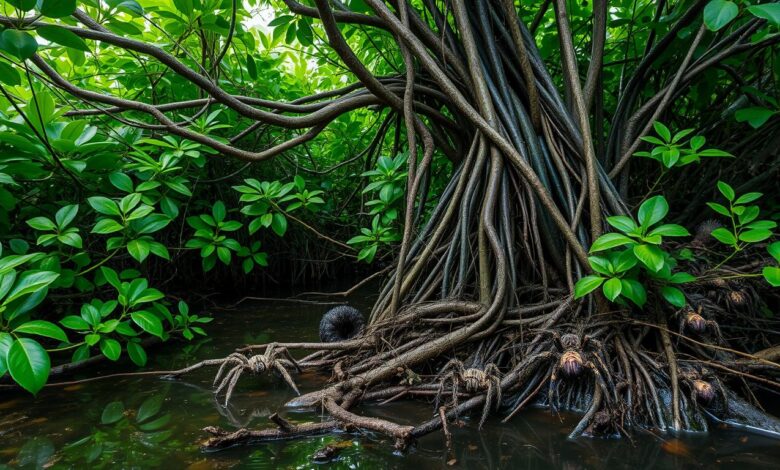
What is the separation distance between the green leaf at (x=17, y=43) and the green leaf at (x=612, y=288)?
1.70 meters

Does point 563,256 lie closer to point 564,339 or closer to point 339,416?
point 564,339

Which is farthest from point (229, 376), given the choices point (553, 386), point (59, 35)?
point (59, 35)

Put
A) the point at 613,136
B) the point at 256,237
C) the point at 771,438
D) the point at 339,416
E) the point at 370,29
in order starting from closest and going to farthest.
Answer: the point at 771,438 < the point at 339,416 < the point at 613,136 < the point at 370,29 < the point at 256,237

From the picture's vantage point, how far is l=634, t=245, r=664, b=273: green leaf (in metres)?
1.27

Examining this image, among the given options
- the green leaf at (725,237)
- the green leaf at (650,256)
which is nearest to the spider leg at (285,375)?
the green leaf at (650,256)

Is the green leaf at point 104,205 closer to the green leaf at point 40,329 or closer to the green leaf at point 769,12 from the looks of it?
the green leaf at point 40,329

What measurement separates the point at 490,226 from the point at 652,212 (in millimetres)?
549

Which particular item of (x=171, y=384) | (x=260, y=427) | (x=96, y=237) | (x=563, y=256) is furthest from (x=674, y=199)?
(x=96, y=237)

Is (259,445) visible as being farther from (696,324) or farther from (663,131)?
(663,131)

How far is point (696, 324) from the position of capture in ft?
4.69

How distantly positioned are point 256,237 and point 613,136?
255cm

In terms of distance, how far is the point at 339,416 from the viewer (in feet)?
4.35

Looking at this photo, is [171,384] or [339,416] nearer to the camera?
[339,416]

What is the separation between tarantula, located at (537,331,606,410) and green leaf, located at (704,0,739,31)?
1.00m
